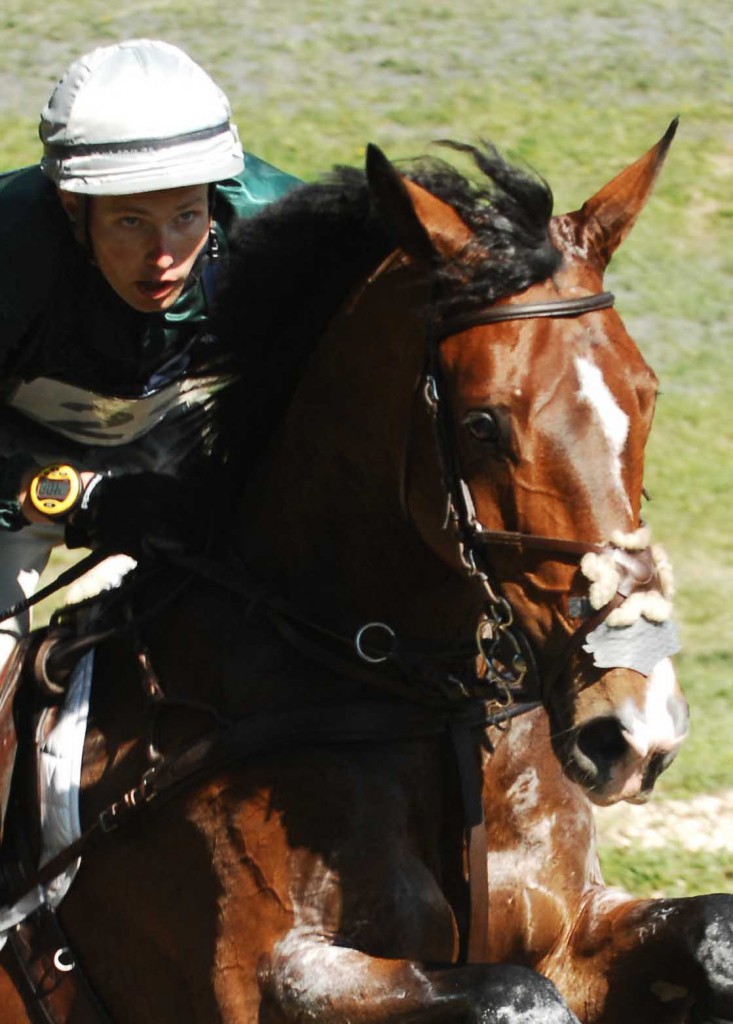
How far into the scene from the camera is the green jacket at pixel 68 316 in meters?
4.02

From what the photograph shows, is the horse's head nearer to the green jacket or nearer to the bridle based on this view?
the bridle

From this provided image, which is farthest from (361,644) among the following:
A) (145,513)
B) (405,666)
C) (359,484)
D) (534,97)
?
(534,97)

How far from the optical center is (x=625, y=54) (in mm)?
13164

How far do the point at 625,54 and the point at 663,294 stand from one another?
3.46 meters

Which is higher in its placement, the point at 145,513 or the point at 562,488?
the point at 562,488

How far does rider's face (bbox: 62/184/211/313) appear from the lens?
390cm

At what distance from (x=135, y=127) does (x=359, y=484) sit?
0.91 meters

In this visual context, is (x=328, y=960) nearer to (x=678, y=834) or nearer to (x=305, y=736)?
(x=305, y=736)

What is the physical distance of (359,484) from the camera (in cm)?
371

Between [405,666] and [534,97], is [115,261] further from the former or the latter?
[534,97]

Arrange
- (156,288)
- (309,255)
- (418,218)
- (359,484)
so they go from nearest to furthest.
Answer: (418,218) → (359,484) → (309,255) → (156,288)


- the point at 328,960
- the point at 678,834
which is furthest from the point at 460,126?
the point at 328,960

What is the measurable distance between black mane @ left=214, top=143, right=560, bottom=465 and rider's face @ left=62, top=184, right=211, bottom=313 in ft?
0.36

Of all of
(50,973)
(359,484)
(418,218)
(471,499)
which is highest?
(418,218)
